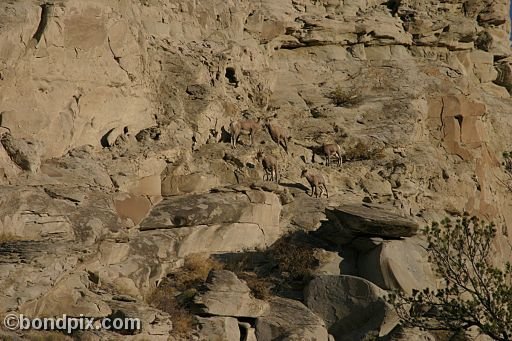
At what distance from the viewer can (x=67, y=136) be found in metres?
18.9

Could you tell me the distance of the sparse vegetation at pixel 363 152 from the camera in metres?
23.8

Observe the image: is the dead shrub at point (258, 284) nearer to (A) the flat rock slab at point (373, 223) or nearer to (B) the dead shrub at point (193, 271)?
(B) the dead shrub at point (193, 271)

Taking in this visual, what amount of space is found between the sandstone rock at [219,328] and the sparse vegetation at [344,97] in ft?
39.1

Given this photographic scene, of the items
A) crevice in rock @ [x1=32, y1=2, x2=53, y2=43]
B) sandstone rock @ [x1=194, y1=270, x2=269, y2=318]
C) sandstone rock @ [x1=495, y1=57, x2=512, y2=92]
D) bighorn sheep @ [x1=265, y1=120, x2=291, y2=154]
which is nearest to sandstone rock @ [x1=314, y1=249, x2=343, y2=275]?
sandstone rock @ [x1=194, y1=270, x2=269, y2=318]

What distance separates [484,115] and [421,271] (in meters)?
9.79

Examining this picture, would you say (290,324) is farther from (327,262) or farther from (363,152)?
(363,152)

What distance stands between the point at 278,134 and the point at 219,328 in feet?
28.4

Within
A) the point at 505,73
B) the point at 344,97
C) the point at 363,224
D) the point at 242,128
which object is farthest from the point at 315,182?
the point at 505,73

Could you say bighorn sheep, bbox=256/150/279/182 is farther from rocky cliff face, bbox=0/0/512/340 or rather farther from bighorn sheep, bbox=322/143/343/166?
bighorn sheep, bbox=322/143/343/166

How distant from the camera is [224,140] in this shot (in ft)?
74.3

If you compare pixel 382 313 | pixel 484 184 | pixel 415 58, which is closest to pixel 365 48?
pixel 415 58

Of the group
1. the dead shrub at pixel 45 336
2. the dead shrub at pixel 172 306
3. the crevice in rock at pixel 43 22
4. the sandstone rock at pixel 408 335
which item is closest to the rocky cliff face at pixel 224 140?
the crevice in rock at pixel 43 22

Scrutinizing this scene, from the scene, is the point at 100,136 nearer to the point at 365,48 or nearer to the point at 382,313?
the point at 382,313

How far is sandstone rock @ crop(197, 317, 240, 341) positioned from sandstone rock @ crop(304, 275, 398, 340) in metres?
2.22
